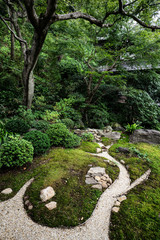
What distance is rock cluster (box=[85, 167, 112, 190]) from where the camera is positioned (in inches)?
122

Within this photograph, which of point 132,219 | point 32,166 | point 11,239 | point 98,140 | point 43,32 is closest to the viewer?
point 11,239

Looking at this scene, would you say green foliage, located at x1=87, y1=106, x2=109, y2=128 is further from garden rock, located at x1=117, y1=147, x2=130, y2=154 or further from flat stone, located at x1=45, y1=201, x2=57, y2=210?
flat stone, located at x1=45, y1=201, x2=57, y2=210

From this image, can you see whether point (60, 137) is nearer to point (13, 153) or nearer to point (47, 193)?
point (13, 153)

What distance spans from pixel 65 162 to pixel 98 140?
3.02 m

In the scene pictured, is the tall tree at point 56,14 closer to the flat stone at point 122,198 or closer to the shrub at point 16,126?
the shrub at point 16,126

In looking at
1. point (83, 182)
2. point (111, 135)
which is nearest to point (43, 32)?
point (83, 182)

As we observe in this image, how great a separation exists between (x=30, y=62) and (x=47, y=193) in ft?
16.1

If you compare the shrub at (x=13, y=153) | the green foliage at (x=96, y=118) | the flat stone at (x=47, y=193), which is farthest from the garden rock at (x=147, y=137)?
the shrub at (x=13, y=153)

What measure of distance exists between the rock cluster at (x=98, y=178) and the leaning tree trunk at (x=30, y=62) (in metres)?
4.57

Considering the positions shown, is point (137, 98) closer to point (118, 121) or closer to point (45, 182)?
point (118, 121)

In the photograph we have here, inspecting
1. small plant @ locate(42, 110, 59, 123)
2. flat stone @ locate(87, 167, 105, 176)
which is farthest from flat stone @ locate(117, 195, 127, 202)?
small plant @ locate(42, 110, 59, 123)

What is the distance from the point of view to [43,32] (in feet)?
12.5

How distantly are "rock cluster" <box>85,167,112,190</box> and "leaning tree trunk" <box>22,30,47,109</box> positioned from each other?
457 centimetres

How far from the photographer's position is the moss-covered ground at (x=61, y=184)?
2.25 meters
